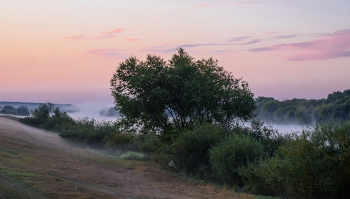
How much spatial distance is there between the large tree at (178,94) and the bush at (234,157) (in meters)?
6.90

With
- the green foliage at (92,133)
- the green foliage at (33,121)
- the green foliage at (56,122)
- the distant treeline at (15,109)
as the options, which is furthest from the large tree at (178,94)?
the distant treeline at (15,109)

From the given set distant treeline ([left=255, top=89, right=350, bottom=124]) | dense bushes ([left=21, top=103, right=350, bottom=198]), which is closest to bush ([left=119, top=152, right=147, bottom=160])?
dense bushes ([left=21, top=103, right=350, bottom=198])

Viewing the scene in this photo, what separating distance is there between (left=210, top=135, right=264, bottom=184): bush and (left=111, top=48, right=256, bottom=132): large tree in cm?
690

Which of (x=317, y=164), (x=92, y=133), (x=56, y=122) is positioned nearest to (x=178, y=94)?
(x=317, y=164)

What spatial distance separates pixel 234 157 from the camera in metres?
18.0

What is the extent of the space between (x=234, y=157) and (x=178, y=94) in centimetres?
1022

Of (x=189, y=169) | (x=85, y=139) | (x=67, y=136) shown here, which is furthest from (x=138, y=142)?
(x=189, y=169)

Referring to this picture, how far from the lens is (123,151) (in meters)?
39.8

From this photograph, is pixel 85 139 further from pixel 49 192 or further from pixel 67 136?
pixel 49 192

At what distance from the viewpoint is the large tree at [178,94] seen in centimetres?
2569

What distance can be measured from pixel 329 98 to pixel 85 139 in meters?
57.7

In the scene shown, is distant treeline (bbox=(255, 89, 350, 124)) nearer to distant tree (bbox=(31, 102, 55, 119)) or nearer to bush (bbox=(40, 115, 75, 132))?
bush (bbox=(40, 115, 75, 132))

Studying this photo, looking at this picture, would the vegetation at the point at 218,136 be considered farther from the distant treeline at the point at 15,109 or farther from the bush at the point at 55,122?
the distant treeline at the point at 15,109

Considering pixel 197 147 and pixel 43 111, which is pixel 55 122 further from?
pixel 197 147
